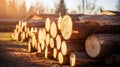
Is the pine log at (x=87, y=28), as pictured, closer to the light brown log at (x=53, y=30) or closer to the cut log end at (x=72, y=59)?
the cut log end at (x=72, y=59)

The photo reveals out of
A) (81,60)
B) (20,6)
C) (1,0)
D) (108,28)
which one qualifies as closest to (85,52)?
(81,60)

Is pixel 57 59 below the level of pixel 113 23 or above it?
below

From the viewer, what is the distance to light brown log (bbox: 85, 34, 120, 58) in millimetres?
8227

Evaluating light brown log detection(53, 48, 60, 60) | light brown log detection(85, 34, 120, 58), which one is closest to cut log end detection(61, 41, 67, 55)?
light brown log detection(53, 48, 60, 60)

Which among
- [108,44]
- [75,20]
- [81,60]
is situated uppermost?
[75,20]

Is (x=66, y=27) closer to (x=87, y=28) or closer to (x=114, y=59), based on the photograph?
(x=87, y=28)

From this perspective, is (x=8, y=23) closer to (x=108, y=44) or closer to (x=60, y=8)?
(x=60, y=8)

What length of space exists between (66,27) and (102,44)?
1.76 metres

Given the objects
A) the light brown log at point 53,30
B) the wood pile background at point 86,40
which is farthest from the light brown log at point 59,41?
the light brown log at point 53,30

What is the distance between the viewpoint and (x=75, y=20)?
9.12 metres

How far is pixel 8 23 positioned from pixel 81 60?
86.5ft

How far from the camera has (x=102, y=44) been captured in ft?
26.9

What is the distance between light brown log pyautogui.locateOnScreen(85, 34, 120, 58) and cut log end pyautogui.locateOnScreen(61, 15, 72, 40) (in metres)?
0.86

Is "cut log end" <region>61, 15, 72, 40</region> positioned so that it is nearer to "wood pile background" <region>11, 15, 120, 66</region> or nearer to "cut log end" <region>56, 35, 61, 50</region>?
"wood pile background" <region>11, 15, 120, 66</region>
